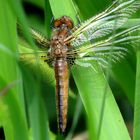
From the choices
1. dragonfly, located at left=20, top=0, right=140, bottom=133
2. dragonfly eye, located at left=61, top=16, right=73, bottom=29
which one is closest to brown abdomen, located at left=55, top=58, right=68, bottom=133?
dragonfly, located at left=20, top=0, right=140, bottom=133

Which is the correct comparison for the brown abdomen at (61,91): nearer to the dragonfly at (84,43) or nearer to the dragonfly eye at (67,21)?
the dragonfly at (84,43)

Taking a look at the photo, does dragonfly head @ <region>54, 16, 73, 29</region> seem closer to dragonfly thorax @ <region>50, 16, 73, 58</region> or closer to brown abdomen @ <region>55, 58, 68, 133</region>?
dragonfly thorax @ <region>50, 16, 73, 58</region>

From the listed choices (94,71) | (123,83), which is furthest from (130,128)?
(94,71)

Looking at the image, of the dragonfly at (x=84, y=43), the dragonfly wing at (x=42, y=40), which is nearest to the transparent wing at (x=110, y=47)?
the dragonfly at (x=84, y=43)

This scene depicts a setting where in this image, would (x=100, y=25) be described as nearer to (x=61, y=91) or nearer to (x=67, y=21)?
(x=67, y=21)

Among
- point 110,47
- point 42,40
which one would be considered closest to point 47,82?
point 42,40

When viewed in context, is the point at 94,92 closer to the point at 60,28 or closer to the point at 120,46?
the point at 120,46

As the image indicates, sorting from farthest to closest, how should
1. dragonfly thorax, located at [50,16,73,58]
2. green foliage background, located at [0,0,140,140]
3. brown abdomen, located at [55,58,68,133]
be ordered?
dragonfly thorax, located at [50,16,73,58]
brown abdomen, located at [55,58,68,133]
green foliage background, located at [0,0,140,140]
